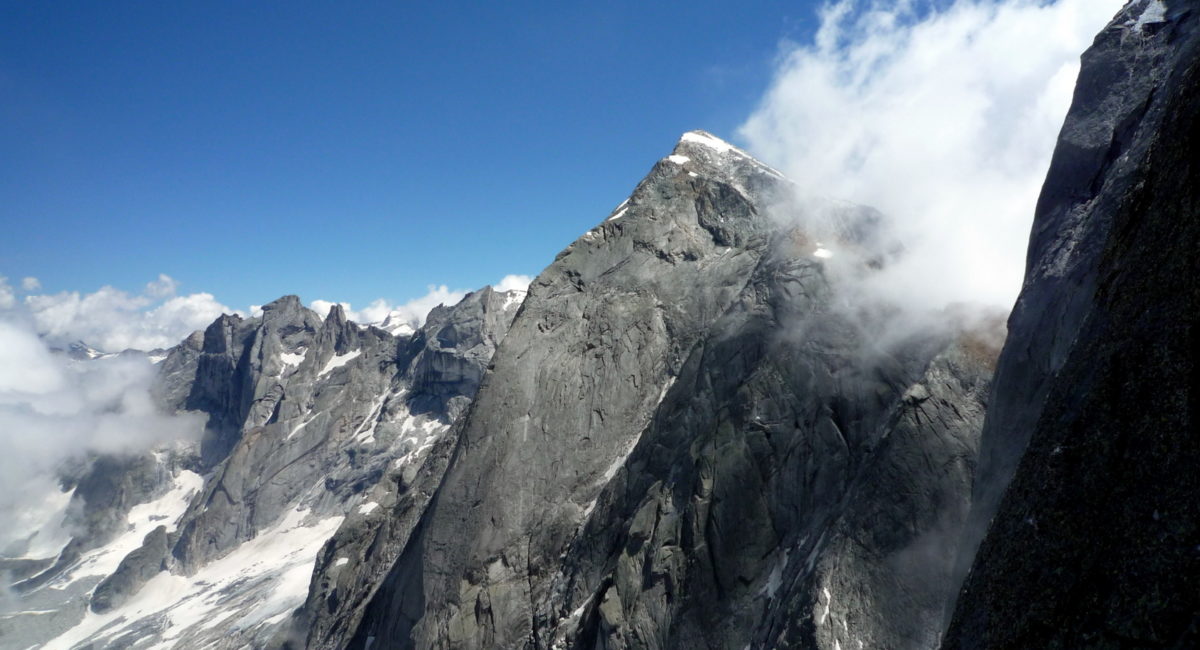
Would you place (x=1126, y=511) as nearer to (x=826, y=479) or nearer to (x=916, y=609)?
(x=916, y=609)

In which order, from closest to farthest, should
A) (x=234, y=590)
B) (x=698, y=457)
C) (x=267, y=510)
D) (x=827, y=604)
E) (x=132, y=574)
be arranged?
(x=827, y=604)
(x=698, y=457)
(x=234, y=590)
(x=132, y=574)
(x=267, y=510)

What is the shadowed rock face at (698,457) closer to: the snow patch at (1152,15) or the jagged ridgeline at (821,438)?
the jagged ridgeline at (821,438)

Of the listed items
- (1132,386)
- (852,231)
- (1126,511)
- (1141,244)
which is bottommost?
(1126,511)

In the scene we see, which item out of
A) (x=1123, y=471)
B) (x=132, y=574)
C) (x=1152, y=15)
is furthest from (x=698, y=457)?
(x=132, y=574)

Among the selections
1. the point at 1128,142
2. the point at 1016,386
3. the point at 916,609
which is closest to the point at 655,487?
the point at 916,609

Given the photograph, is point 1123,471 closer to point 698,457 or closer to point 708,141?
point 698,457

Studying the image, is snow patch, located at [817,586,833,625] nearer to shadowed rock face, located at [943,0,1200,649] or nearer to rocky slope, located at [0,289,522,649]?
shadowed rock face, located at [943,0,1200,649]

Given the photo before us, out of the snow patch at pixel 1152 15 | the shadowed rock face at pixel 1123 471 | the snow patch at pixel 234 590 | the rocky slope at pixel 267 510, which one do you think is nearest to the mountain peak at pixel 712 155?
the snow patch at pixel 1152 15

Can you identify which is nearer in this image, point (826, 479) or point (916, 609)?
point (916, 609)
